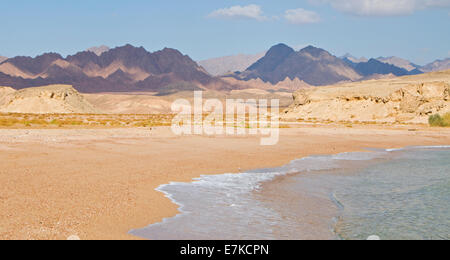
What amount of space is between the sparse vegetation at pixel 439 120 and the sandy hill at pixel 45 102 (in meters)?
51.3

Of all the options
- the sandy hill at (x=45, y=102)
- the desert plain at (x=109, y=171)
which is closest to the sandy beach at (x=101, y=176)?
the desert plain at (x=109, y=171)

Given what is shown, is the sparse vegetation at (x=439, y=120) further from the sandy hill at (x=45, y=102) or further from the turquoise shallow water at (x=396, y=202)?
the sandy hill at (x=45, y=102)

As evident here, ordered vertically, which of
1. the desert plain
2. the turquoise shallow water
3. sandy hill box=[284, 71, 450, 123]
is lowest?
the turquoise shallow water

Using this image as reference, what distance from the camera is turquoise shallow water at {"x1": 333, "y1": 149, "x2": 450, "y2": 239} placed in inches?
320

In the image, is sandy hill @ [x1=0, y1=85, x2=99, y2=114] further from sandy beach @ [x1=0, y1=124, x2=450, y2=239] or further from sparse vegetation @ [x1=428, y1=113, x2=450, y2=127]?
sandy beach @ [x1=0, y1=124, x2=450, y2=239]

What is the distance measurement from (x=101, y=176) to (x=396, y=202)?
7.28 metres

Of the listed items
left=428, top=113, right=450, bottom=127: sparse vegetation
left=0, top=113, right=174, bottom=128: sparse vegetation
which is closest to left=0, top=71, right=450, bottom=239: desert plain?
left=428, top=113, right=450, bottom=127: sparse vegetation

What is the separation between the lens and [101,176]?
1190cm

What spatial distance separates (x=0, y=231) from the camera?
6574 mm

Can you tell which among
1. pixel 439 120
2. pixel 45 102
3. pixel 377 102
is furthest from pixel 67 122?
pixel 377 102

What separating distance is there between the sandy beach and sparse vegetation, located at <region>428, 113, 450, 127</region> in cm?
2352

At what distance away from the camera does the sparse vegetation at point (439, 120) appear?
44.0 metres
